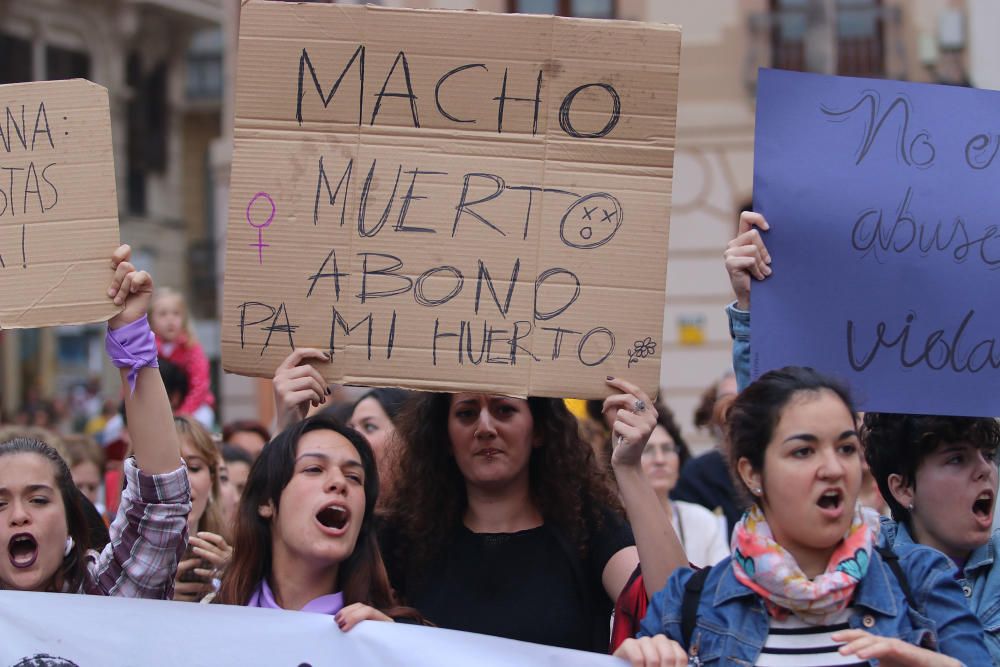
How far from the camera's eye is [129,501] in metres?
3.47

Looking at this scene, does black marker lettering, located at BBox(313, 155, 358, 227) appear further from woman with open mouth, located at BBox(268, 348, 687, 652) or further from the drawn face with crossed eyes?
the drawn face with crossed eyes

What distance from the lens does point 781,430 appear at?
2.95m

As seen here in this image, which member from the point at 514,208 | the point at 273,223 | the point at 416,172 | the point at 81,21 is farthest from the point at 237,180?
the point at 81,21

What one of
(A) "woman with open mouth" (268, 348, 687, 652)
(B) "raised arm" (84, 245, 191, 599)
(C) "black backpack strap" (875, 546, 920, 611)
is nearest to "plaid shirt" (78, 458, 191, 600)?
(B) "raised arm" (84, 245, 191, 599)

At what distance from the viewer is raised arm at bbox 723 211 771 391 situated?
3.45 meters

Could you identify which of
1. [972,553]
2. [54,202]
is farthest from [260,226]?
[972,553]

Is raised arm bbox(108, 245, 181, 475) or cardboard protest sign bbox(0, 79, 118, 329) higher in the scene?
cardboard protest sign bbox(0, 79, 118, 329)

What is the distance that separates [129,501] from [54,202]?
75 cm

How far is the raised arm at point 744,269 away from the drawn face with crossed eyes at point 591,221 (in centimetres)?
29

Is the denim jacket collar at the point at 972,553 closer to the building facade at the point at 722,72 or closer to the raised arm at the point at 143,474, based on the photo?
the raised arm at the point at 143,474

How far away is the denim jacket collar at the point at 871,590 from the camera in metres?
2.85

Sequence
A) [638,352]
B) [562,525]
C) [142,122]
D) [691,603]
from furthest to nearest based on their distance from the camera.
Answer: [142,122] → [562,525] → [638,352] → [691,603]

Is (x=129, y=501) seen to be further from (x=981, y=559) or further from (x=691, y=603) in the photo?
(x=981, y=559)

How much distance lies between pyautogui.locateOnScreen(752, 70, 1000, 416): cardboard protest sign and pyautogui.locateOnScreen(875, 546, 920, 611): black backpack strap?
0.57 meters
